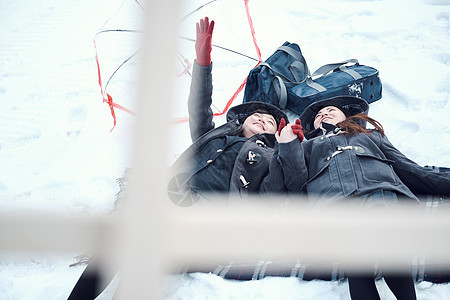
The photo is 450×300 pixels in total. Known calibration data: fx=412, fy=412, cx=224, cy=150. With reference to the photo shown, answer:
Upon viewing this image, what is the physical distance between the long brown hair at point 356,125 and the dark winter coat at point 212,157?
214 mm

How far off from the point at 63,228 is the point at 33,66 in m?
1.76

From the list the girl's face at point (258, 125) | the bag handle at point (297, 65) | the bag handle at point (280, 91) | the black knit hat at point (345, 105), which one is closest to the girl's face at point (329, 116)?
the black knit hat at point (345, 105)

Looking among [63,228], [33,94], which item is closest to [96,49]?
[33,94]

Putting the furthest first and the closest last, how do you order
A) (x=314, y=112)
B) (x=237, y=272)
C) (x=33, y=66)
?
(x=33, y=66), (x=314, y=112), (x=237, y=272)

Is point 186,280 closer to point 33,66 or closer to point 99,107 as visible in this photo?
point 99,107

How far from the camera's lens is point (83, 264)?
96 centimetres

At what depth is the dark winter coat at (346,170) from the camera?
93 centimetres

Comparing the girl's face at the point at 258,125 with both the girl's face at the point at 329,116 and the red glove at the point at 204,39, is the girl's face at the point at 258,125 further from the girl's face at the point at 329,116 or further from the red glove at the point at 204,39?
the red glove at the point at 204,39

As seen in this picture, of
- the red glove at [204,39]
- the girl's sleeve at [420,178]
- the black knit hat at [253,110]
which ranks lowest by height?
the girl's sleeve at [420,178]

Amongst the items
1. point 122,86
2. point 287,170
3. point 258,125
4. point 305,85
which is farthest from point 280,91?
point 122,86

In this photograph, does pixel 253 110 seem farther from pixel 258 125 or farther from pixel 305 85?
pixel 305 85

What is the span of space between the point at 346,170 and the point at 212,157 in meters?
0.39

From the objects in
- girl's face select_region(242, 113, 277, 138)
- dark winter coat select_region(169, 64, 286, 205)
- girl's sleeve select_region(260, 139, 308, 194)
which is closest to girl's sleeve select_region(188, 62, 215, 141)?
dark winter coat select_region(169, 64, 286, 205)

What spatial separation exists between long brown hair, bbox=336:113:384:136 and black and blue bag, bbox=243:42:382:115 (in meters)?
0.30
